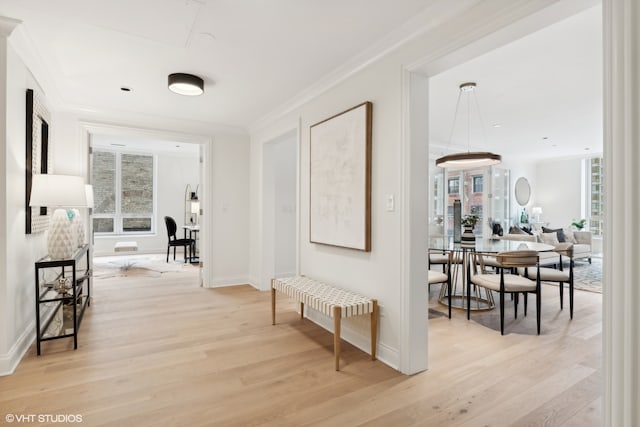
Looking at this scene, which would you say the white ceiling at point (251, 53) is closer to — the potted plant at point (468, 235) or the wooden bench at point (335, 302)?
the potted plant at point (468, 235)

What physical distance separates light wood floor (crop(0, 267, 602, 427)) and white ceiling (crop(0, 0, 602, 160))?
240 cm

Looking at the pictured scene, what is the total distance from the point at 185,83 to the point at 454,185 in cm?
695

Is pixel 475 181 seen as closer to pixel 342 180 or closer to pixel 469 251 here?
pixel 469 251

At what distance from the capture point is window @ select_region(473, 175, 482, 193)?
826 cm

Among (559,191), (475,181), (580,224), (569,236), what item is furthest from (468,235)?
(559,191)

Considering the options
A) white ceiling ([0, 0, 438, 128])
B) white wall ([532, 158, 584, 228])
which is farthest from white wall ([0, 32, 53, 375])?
white wall ([532, 158, 584, 228])

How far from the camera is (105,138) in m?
7.44

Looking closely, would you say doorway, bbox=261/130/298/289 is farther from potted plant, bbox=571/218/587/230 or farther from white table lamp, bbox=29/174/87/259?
potted plant, bbox=571/218/587/230

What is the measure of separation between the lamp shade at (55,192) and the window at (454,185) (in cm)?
761

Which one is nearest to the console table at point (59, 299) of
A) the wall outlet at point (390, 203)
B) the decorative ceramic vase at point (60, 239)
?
the decorative ceramic vase at point (60, 239)

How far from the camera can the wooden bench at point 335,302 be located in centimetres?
256

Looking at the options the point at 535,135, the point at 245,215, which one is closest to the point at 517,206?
the point at 535,135

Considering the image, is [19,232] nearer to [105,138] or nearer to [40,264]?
[40,264]

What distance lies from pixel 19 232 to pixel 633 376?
3828 millimetres
